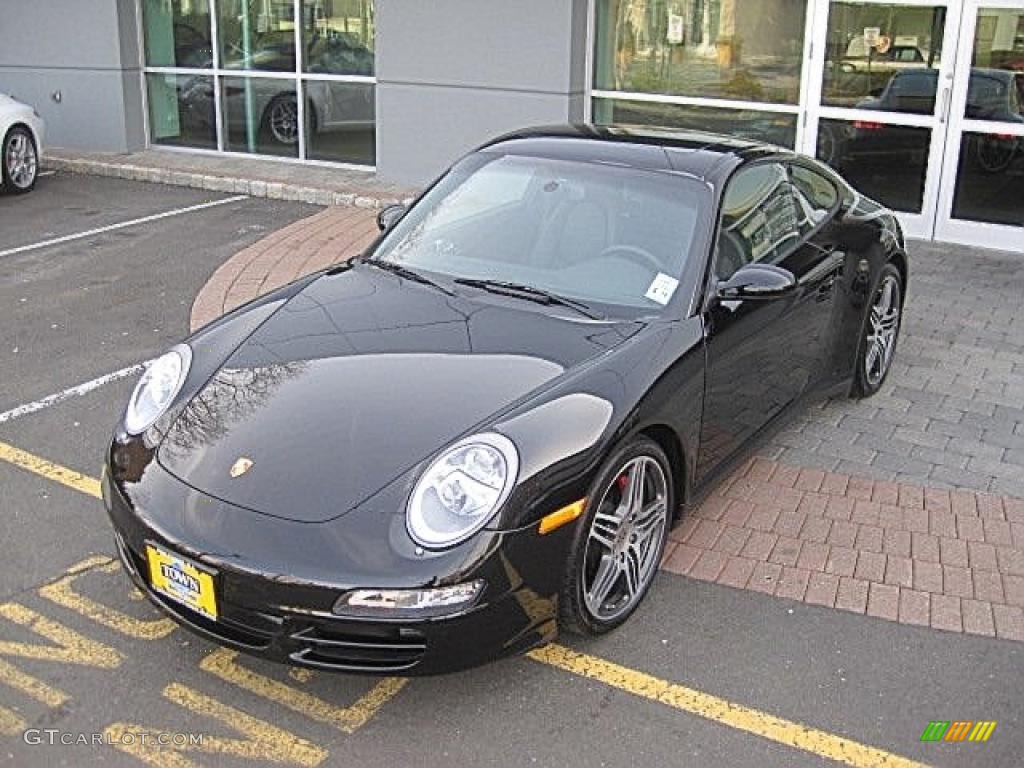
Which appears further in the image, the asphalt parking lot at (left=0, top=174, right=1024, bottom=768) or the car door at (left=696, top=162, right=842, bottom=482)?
the car door at (left=696, top=162, right=842, bottom=482)

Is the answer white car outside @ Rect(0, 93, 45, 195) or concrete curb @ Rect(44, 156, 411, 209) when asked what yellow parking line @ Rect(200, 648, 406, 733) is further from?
white car outside @ Rect(0, 93, 45, 195)

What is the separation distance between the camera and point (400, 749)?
125 inches

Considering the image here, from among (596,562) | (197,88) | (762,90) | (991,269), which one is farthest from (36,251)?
(991,269)

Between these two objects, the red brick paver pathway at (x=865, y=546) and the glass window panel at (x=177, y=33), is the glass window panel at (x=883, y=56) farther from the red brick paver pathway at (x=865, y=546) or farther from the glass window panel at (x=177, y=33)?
the glass window panel at (x=177, y=33)

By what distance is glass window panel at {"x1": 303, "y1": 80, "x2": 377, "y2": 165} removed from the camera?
1189 cm

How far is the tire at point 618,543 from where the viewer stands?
11.4 ft

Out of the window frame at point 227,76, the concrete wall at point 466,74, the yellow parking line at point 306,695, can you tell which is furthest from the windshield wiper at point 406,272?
the window frame at point 227,76

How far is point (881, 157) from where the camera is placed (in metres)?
9.48

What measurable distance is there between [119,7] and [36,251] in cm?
478

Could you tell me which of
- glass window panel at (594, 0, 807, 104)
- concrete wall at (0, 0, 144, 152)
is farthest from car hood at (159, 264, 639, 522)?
concrete wall at (0, 0, 144, 152)

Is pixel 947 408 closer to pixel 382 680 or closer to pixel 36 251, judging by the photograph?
pixel 382 680

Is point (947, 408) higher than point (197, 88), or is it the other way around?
point (197, 88)

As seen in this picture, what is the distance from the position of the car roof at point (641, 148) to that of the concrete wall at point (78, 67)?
927 cm

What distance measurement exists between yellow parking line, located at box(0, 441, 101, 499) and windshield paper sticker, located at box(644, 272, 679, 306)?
8.08 feet
